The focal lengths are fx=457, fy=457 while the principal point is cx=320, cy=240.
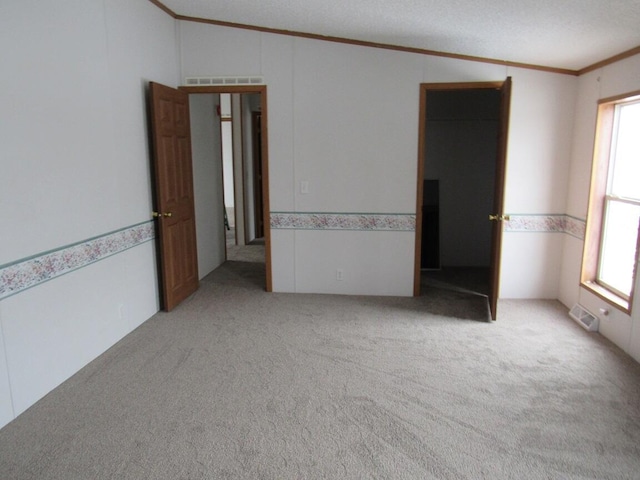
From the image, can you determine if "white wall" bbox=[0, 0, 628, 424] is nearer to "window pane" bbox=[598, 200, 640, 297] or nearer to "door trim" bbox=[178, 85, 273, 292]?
"door trim" bbox=[178, 85, 273, 292]

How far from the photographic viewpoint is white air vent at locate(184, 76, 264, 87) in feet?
14.7

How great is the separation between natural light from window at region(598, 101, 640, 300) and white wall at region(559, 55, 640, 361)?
0.18m

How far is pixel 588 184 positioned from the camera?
398 cm

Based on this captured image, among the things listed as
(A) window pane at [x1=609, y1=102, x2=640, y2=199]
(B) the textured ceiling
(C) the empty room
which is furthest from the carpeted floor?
(B) the textured ceiling

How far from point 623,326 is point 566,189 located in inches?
59.9

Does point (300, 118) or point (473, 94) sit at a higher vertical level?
point (473, 94)

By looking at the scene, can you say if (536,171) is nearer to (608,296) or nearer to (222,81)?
(608,296)

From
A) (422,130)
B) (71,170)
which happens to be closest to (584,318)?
(422,130)

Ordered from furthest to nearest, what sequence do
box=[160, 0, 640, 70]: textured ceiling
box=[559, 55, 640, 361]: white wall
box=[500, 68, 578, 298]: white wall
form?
1. box=[500, 68, 578, 298]: white wall
2. box=[559, 55, 640, 361]: white wall
3. box=[160, 0, 640, 70]: textured ceiling

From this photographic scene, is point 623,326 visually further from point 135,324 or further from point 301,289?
point 135,324

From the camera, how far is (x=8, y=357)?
2.42m

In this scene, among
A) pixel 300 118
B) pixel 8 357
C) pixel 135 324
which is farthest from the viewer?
pixel 300 118

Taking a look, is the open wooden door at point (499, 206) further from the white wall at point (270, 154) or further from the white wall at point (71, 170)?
the white wall at point (71, 170)

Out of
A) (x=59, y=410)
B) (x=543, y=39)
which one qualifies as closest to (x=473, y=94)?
(x=543, y=39)
